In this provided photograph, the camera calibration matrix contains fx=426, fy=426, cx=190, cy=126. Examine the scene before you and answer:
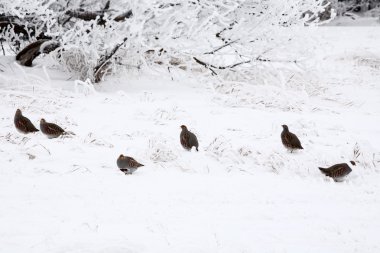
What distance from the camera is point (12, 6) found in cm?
750

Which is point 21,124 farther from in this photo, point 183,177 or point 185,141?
point 183,177

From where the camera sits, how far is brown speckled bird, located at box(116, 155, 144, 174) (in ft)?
14.1

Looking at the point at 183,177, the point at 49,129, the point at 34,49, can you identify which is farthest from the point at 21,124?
the point at 34,49

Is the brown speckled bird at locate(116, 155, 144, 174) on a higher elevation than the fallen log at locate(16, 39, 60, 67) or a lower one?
higher

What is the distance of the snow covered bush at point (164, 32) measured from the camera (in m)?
8.86

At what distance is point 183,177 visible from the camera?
14.5 feet

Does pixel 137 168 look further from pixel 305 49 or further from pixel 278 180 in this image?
pixel 305 49

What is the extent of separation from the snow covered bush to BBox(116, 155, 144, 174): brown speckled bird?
4.61m

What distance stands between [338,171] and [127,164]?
227 centimetres

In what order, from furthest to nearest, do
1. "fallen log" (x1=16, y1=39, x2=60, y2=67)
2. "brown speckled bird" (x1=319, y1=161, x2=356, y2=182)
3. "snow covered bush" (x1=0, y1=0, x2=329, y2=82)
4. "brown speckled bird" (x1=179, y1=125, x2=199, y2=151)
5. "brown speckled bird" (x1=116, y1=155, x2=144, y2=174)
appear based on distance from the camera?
"fallen log" (x1=16, y1=39, x2=60, y2=67) → "snow covered bush" (x1=0, y1=0, x2=329, y2=82) → "brown speckled bird" (x1=179, y1=125, x2=199, y2=151) → "brown speckled bird" (x1=319, y1=161, x2=356, y2=182) → "brown speckled bird" (x1=116, y1=155, x2=144, y2=174)

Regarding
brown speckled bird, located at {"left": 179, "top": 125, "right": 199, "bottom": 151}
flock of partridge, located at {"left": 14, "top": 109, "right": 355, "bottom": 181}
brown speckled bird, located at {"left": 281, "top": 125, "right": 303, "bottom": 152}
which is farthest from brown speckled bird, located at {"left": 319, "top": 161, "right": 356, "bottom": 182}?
brown speckled bird, located at {"left": 179, "top": 125, "right": 199, "bottom": 151}

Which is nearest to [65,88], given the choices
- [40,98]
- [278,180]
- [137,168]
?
[40,98]

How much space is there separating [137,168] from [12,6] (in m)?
4.69

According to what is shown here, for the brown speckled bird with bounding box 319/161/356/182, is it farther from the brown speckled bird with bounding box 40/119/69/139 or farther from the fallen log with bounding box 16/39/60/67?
the fallen log with bounding box 16/39/60/67
